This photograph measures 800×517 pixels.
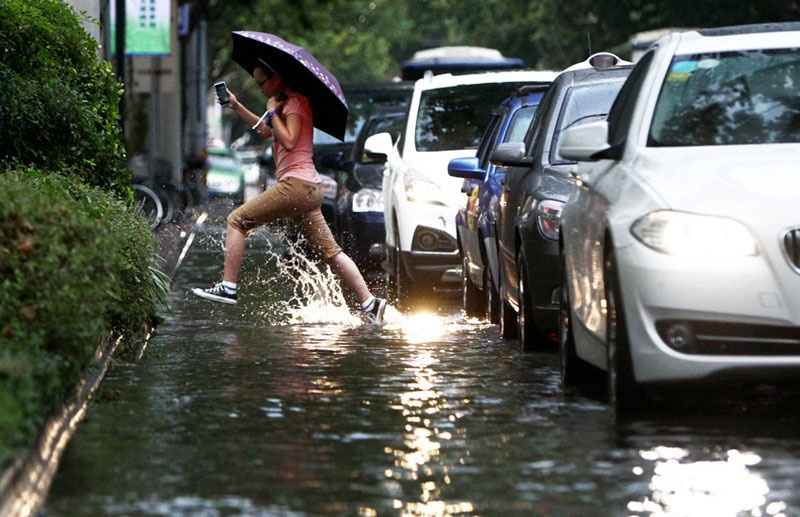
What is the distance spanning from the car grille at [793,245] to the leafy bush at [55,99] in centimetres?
581

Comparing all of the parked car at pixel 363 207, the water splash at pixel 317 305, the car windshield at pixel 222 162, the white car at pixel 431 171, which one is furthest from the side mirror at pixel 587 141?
the car windshield at pixel 222 162

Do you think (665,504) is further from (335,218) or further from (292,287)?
(335,218)

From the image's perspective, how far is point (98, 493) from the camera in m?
6.91

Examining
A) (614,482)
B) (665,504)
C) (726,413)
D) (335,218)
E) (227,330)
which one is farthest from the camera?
(335,218)

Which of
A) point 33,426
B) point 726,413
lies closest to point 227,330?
point 726,413

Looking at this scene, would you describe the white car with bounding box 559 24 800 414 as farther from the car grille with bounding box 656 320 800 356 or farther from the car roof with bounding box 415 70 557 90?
the car roof with bounding box 415 70 557 90

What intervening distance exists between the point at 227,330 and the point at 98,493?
7.06m

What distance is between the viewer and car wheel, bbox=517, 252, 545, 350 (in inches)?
457

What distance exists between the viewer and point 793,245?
8195mm

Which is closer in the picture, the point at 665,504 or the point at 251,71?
the point at 665,504

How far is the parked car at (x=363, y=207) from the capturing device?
790 inches

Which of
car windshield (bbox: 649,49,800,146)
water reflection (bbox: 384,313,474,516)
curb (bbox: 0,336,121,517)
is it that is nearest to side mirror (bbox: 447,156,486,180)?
water reflection (bbox: 384,313,474,516)

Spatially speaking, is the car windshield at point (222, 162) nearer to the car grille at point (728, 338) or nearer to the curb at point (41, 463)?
the curb at point (41, 463)

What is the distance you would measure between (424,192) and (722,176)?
822cm
